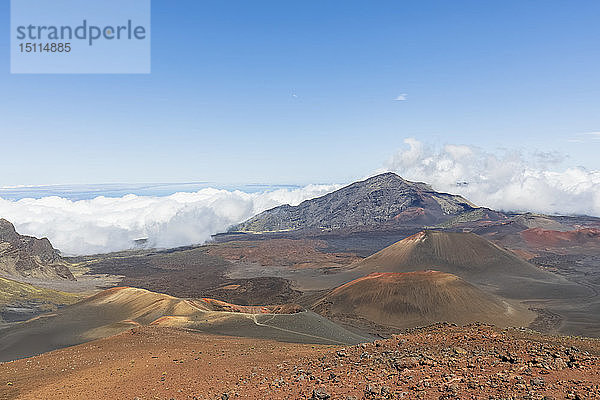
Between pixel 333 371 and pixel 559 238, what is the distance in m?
181

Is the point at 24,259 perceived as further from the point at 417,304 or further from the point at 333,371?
the point at 333,371

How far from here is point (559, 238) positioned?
157875 mm

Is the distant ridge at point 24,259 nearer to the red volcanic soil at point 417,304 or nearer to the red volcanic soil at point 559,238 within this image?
the red volcanic soil at point 417,304

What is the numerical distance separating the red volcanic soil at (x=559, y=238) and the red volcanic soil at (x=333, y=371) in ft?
532

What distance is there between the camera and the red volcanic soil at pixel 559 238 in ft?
498

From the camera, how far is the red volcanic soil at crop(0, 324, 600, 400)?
1090 cm

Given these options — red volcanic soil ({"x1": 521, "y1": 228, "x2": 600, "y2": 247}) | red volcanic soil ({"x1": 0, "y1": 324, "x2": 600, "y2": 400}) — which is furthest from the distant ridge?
red volcanic soil ({"x1": 521, "y1": 228, "x2": 600, "y2": 247})

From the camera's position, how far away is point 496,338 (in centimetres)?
1725

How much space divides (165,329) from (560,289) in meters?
79.2

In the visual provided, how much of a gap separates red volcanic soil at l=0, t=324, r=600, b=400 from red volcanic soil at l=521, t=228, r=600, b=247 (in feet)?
532

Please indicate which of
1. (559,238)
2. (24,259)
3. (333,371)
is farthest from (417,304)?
(559,238)

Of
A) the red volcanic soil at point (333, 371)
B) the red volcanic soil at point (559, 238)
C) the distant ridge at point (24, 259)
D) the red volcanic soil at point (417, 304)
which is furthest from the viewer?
the red volcanic soil at point (559, 238)

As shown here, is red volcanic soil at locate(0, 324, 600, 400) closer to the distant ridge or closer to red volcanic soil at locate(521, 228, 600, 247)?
the distant ridge

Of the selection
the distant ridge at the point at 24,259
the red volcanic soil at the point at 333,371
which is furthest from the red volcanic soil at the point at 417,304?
the distant ridge at the point at 24,259
